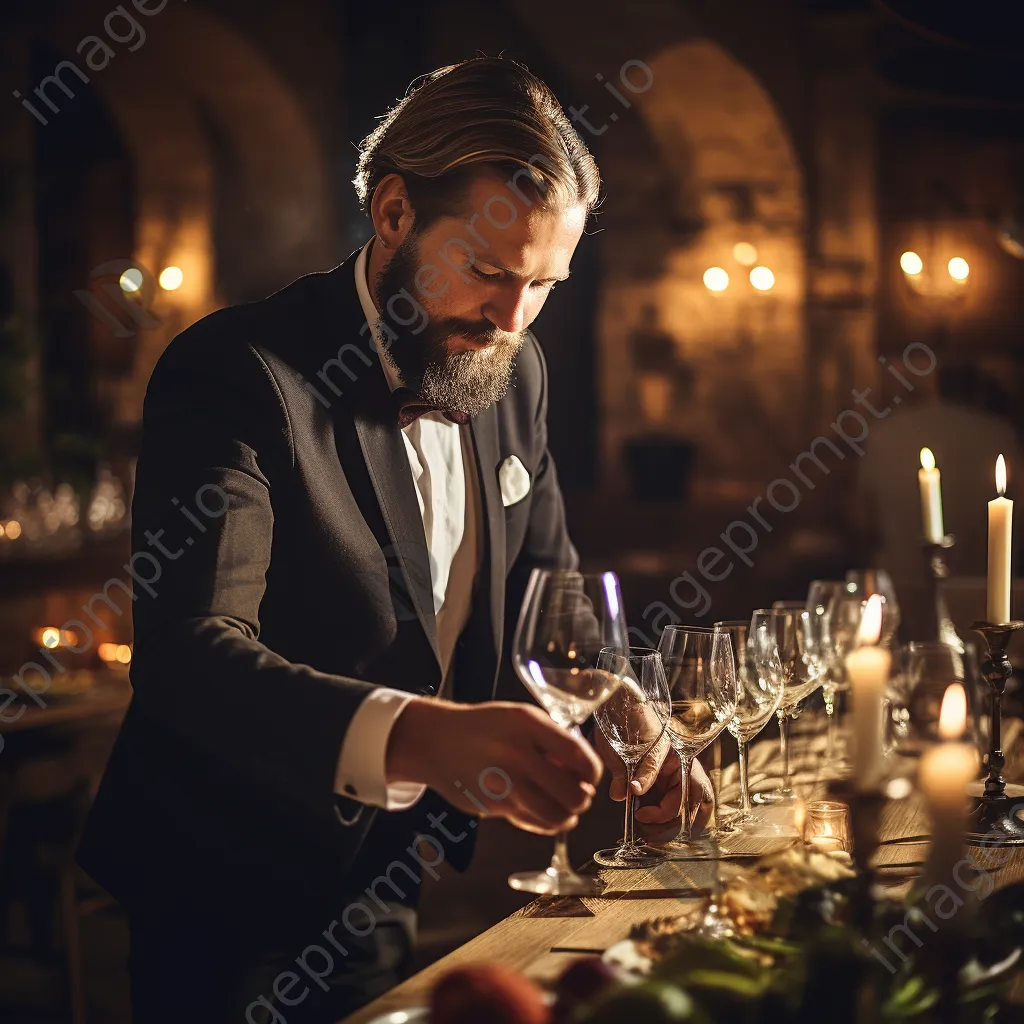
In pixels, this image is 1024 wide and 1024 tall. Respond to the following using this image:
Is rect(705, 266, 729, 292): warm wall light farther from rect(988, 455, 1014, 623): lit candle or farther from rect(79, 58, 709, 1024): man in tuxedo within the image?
rect(988, 455, 1014, 623): lit candle

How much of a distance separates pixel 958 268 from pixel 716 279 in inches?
64.5

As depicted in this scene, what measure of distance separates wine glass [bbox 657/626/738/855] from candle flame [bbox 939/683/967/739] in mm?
364

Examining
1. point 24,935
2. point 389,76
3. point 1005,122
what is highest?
point 389,76

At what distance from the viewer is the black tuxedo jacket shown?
1429 millimetres

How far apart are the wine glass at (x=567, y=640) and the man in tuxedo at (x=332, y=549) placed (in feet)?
0.68

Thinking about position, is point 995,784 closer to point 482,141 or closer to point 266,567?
point 266,567

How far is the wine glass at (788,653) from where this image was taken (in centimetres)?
149

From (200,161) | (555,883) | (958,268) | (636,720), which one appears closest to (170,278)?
(200,161)

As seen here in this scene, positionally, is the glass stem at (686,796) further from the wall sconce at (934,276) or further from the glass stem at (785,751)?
the wall sconce at (934,276)

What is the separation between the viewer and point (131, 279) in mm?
6742

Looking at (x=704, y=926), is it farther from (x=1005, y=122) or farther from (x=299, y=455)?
(x=1005, y=122)

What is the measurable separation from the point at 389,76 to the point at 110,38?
2384mm

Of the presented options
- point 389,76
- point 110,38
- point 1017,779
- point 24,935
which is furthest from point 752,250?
point 1017,779

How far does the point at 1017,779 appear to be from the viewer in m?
1.86
